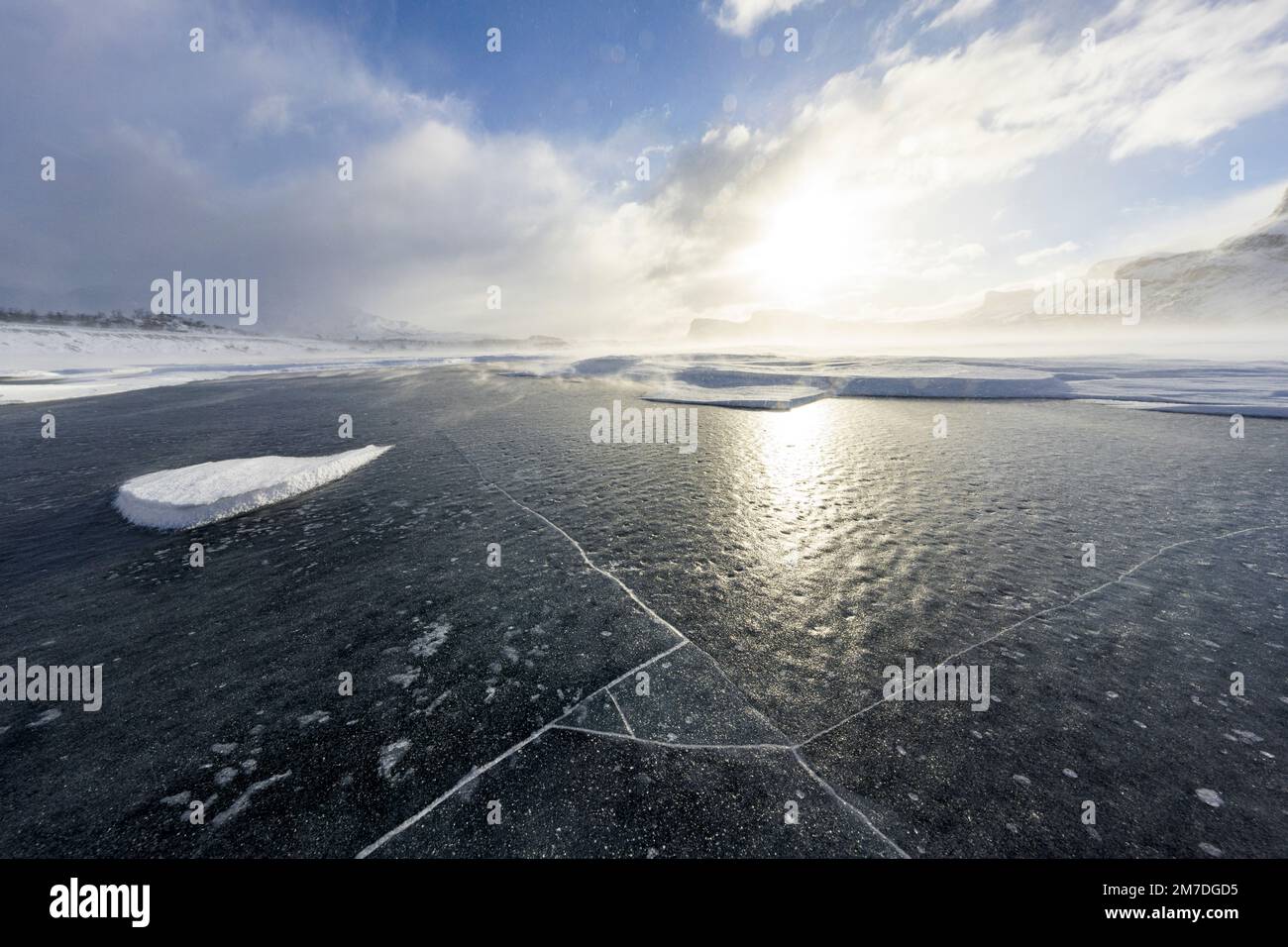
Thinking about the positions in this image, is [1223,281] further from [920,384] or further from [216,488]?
[216,488]

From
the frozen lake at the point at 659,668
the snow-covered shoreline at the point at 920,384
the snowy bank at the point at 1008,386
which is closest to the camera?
the frozen lake at the point at 659,668

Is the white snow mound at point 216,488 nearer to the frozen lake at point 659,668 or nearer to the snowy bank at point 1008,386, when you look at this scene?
the frozen lake at point 659,668

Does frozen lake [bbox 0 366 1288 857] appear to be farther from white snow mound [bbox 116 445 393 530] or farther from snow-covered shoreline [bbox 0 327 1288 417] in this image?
snow-covered shoreline [bbox 0 327 1288 417]

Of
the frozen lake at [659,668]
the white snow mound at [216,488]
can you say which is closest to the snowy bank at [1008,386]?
the frozen lake at [659,668]

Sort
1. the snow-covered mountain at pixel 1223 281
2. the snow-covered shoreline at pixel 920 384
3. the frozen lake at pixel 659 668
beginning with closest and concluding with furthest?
1. the frozen lake at pixel 659 668
2. the snow-covered shoreline at pixel 920 384
3. the snow-covered mountain at pixel 1223 281

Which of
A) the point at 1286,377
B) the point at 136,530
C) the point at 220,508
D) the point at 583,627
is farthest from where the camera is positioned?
the point at 1286,377
